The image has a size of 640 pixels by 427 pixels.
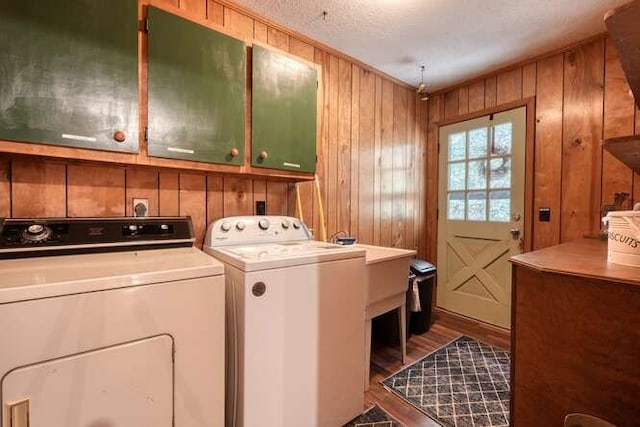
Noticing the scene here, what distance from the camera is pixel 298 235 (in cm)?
201

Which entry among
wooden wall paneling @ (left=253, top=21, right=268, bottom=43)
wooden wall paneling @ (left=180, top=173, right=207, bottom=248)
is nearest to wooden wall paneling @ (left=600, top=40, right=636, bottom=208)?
wooden wall paneling @ (left=253, top=21, right=268, bottom=43)

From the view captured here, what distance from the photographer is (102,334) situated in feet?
2.84

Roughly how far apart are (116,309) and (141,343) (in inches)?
5.4

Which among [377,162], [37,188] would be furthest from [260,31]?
[37,188]

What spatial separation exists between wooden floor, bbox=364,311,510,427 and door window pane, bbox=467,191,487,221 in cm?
104

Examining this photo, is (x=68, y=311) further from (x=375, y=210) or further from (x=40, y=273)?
(x=375, y=210)

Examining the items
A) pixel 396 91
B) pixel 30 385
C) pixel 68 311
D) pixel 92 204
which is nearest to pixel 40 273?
pixel 68 311

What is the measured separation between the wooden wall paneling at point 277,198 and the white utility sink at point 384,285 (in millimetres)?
689

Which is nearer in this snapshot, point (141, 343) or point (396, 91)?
point (141, 343)

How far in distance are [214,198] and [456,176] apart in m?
2.48

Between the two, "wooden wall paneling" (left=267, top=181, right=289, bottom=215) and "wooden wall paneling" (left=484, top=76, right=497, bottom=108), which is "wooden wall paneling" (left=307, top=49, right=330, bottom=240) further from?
"wooden wall paneling" (left=484, top=76, right=497, bottom=108)

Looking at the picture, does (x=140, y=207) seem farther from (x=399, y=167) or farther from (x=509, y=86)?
(x=509, y=86)

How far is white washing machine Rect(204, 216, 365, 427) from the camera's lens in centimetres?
120

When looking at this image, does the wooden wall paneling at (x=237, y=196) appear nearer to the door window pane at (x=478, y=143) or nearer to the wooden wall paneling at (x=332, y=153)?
the wooden wall paneling at (x=332, y=153)
